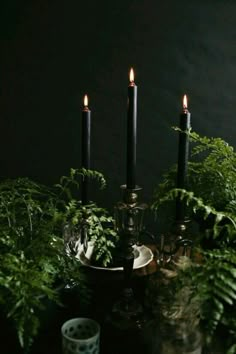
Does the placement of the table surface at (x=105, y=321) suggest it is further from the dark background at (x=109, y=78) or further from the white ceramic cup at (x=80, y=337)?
the dark background at (x=109, y=78)

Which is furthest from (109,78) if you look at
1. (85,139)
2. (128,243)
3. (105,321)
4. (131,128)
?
(105,321)

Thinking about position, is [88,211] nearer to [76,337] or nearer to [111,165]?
[76,337]

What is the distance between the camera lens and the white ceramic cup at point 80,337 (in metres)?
0.83

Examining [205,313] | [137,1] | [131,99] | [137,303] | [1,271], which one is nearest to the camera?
[205,313]

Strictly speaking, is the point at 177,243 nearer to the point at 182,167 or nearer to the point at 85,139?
the point at 182,167

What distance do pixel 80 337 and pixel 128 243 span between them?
9.1 inches

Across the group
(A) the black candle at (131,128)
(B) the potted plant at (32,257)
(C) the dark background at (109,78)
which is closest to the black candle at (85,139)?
(B) the potted plant at (32,257)

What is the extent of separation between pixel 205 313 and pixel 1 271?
0.38 m

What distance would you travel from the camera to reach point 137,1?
1405 millimetres

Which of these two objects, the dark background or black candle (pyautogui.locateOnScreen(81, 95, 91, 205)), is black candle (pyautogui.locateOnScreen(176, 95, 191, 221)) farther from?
the dark background

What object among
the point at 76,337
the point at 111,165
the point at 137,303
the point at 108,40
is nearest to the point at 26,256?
the point at 76,337

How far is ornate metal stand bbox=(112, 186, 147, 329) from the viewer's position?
38.3 inches

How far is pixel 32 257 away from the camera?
2.93 ft

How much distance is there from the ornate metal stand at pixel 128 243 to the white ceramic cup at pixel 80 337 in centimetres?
13
